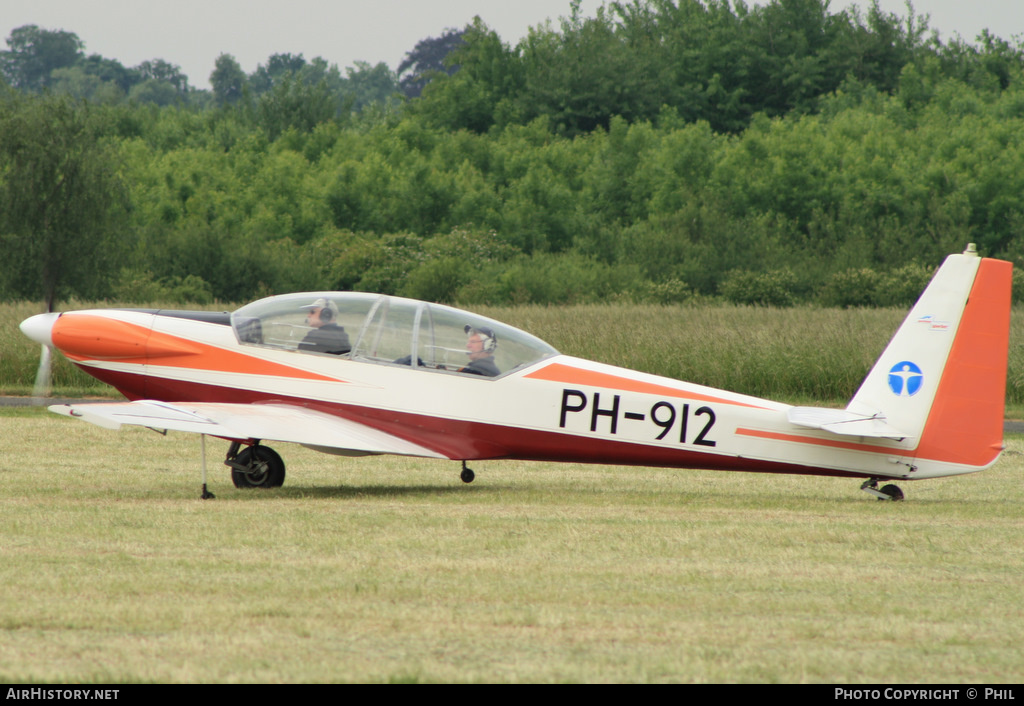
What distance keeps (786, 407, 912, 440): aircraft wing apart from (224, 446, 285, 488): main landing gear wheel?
4.17 metres

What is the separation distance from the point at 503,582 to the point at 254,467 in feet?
13.5

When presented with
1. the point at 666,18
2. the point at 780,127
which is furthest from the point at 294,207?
the point at 666,18

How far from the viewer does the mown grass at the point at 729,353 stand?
18703 mm

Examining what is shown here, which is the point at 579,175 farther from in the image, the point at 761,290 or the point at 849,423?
the point at 849,423

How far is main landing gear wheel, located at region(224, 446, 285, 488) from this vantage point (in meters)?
9.66

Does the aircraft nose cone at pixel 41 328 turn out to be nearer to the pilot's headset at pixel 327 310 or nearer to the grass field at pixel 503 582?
the grass field at pixel 503 582

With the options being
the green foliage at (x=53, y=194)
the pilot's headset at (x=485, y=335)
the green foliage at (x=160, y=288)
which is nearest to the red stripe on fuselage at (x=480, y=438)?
the pilot's headset at (x=485, y=335)

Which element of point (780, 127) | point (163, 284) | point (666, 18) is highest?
point (666, 18)

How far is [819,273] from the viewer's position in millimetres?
40562

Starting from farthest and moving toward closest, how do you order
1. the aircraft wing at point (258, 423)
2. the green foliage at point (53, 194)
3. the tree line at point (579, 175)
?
the tree line at point (579, 175) < the green foliage at point (53, 194) < the aircraft wing at point (258, 423)

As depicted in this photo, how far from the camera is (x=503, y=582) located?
6125mm

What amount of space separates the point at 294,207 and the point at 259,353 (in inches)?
1613

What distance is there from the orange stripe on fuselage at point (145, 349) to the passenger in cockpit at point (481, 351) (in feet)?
3.64

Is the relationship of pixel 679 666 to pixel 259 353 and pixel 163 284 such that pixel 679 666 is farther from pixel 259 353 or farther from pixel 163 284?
pixel 163 284
